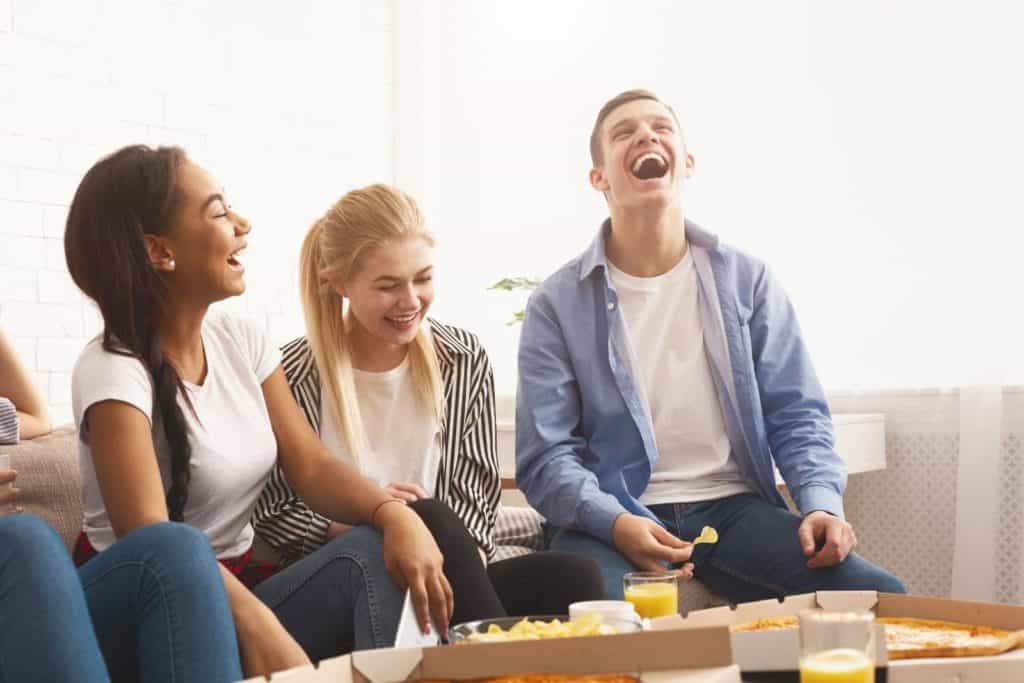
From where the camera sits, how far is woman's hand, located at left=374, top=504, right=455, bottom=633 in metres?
1.67

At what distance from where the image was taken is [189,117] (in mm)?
3771

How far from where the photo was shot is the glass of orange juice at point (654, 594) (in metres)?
1.62

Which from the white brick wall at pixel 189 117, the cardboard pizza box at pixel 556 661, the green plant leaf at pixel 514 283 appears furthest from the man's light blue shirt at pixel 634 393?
the white brick wall at pixel 189 117

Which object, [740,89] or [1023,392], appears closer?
[1023,392]

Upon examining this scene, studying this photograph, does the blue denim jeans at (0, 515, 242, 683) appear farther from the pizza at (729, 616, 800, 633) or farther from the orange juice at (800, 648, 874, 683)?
the orange juice at (800, 648, 874, 683)

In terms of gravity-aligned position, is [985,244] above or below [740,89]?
below

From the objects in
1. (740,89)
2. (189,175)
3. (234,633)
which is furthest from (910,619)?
(740,89)

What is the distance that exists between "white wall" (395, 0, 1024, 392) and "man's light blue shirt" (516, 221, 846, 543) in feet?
3.07

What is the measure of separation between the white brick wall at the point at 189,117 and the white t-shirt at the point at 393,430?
1.52 m

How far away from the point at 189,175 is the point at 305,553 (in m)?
0.66

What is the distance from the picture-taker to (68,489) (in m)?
2.04

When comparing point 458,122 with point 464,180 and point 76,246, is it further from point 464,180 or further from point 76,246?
point 76,246

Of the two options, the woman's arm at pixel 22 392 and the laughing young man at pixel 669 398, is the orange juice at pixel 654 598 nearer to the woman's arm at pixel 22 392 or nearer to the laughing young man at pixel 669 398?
the laughing young man at pixel 669 398

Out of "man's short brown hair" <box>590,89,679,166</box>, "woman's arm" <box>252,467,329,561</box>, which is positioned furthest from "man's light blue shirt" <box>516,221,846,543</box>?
"woman's arm" <box>252,467,329,561</box>
